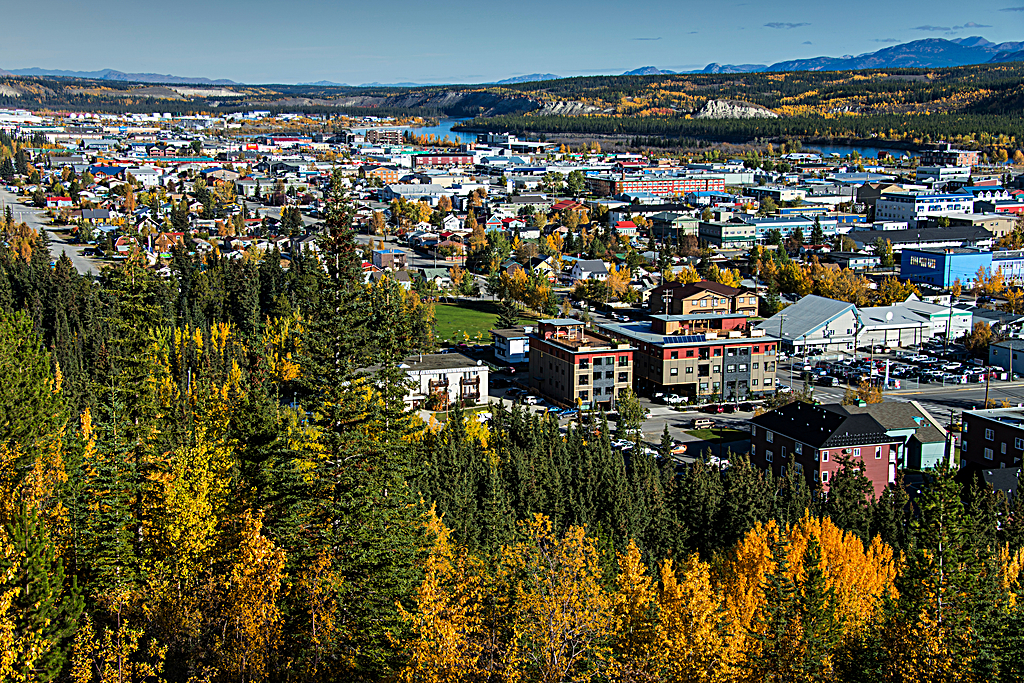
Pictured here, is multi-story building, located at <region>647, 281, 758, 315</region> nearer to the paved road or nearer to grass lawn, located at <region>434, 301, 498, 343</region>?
grass lawn, located at <region>434, 301, 498, 343</region>

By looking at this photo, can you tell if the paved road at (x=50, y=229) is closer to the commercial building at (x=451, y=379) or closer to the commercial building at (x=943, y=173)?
the commercial building at (x=451, y=379)

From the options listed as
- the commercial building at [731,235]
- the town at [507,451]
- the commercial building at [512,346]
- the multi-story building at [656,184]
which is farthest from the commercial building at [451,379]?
the multi-story building at [656,184]

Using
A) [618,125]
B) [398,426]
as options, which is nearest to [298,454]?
[398,426]

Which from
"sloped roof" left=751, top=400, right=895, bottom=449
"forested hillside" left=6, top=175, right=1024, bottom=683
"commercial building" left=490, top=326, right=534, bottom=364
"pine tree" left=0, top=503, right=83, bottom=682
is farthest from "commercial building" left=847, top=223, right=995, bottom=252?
"pine tree" left=0, top=503, right=83, bottom=682

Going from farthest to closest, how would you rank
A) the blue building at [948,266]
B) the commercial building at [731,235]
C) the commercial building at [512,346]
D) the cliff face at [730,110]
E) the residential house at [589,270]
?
the cliff face at [730,110]
the commercial building at [731,235]
the blue building at [948,266]
the residential house at [589,270]
the commercial building at [512,346]

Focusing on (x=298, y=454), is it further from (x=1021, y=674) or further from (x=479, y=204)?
(x=479, y=204)

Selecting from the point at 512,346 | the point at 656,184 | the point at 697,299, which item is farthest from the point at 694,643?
the point at 656,184
